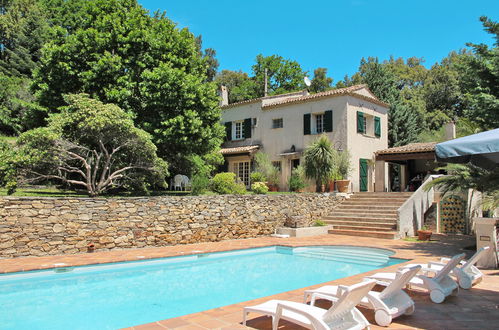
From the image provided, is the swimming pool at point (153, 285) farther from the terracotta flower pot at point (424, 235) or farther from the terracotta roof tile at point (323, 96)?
the terracotta roof tile at point (323, 96)

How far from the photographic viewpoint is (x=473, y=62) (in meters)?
12.1

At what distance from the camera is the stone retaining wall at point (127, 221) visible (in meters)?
10.1

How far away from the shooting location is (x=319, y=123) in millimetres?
23078

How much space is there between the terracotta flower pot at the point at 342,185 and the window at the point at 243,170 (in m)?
6.89

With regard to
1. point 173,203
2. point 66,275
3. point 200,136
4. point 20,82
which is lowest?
point 66,275

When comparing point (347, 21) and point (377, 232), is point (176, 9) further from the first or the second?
point (377, 232)

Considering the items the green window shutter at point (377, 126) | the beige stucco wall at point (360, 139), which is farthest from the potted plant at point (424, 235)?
the green window shutter at point (377, 126)

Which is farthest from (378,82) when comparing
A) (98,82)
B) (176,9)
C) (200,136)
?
(98,82)

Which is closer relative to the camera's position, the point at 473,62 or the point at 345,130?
the point at 473,62

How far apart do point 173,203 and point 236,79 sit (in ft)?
115

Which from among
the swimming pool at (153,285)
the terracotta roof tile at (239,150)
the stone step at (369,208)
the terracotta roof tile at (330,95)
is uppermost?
the terracotta roof tile at (330,95)

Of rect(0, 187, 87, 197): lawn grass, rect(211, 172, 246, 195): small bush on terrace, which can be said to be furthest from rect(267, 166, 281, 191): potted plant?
rect(0, 187, 87, 197): lawn grass

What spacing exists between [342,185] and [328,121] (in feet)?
13.8

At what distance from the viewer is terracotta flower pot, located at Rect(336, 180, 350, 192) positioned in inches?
790
